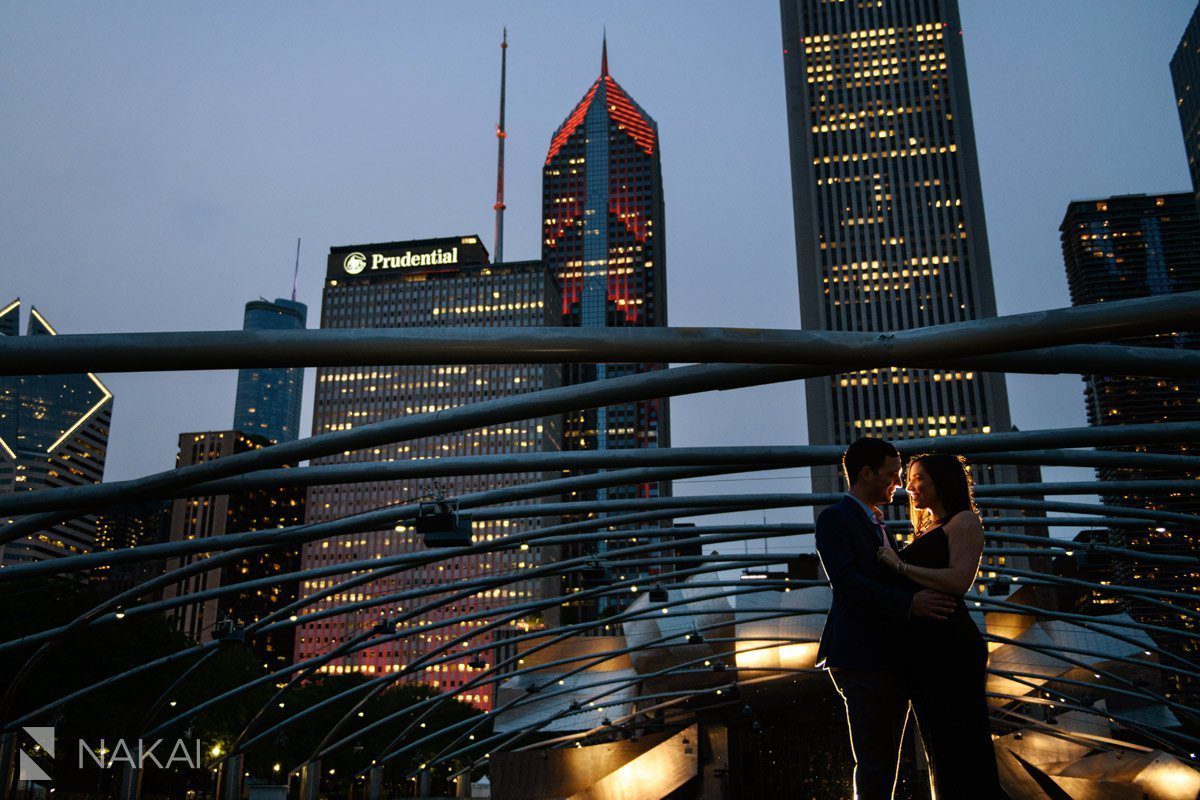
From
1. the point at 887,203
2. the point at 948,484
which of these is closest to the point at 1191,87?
the point at 887,203

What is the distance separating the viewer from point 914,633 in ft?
14.4

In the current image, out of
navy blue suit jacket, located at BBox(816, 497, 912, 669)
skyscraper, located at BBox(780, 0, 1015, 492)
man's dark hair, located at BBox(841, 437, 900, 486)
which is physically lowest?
navy blue suit jacket, located at BBox(816, 497, 912, 669)

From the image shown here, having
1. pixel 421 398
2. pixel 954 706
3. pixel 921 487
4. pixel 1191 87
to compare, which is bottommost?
pixel 954 706

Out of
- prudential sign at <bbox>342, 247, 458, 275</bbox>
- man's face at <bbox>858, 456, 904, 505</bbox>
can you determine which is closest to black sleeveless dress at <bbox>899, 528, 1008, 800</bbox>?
man's face at <bbox>858, 456, 904, 505</bbox>

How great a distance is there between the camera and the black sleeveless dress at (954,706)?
4.25 metres

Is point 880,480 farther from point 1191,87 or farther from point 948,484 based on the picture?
point 1191,87

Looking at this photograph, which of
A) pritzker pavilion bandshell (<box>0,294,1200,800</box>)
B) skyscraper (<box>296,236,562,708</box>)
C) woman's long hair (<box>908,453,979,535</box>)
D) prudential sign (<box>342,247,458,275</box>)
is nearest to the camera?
woman's long hair (<box>908,453,979,535</box>)

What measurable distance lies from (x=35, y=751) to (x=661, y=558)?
115ft

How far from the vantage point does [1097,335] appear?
722 cm

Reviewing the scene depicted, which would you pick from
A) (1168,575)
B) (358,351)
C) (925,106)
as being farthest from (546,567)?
(1168,575)

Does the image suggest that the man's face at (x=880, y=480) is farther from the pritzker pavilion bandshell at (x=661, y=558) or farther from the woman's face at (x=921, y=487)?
the pritzker pavilion bandshell at (x=661, y=558)

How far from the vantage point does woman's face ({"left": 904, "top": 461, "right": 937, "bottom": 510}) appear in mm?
→ 4707

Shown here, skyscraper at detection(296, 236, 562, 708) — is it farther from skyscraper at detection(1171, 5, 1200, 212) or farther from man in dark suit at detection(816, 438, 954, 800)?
man in dark suit at detection(816, 438, 954, 800)

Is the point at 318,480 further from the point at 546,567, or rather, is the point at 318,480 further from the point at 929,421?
the point at 929,421
